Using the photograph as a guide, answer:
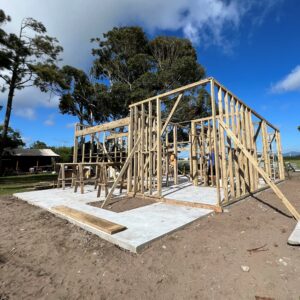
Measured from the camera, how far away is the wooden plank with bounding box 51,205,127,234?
3.56m

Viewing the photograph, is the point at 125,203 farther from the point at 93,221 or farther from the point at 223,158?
the point at 223,158

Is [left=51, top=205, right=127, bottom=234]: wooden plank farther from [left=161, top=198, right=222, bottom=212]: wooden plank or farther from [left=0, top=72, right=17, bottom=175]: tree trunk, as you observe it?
[left=0, top=72, right=17, bottom=175]: tree trunk

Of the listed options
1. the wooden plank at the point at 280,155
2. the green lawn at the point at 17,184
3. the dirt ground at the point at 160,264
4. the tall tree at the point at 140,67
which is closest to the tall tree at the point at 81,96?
the tall tree at the point at 140,67

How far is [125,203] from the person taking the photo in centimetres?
591

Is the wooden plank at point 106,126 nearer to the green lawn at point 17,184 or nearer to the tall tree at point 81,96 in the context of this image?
the green lawn at point 17,184

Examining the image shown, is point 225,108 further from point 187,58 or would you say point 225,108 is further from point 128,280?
point 187,58

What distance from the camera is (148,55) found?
63.5 feet

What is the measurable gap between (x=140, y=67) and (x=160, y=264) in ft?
62.4

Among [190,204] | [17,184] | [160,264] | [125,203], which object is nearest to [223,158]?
[190,204]

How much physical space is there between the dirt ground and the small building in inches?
1121

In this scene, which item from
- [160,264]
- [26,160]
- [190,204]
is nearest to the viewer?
[160,264]

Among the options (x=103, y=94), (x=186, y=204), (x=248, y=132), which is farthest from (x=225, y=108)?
(x=103, y=94)

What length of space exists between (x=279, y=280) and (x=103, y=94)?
61.8ft

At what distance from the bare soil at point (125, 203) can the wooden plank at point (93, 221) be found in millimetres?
918
